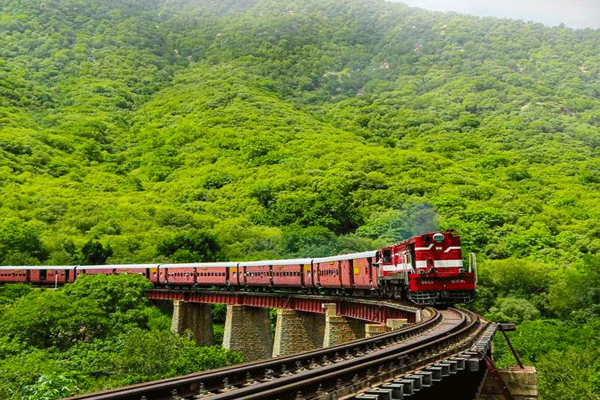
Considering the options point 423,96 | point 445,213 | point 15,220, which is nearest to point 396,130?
point 423,96

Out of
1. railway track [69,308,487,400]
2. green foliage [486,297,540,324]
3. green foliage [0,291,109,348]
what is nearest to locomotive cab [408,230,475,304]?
railway track [69,308,487,400]

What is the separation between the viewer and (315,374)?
1355 cm

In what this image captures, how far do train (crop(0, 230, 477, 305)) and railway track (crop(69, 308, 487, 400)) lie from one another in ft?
29.1

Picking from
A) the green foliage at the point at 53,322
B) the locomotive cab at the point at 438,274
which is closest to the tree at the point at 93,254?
the green foliage at the point at 53,322

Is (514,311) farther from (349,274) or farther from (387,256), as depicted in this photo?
(387,256)

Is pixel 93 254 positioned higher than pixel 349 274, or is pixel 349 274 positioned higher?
pixel 93 254

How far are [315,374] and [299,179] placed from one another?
110478 millimetres

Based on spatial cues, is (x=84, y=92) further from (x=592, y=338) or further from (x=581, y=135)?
(x=592, y=338)

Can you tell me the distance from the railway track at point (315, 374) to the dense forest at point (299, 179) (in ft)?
55.0

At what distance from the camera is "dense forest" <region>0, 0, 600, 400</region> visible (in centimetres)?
5753

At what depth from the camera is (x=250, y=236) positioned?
313ft

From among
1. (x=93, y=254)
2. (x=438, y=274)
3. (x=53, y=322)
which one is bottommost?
(x=53, y=322)

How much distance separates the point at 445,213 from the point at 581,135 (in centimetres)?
5703

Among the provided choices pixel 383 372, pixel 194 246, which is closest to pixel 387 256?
pixel 383 372
